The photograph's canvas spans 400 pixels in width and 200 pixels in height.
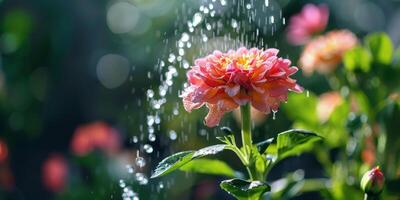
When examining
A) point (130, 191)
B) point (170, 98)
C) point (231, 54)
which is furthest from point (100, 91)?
point (231, 54)

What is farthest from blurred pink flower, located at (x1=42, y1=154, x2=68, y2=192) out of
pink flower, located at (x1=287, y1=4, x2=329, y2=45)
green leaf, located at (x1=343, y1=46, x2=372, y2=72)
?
green leaf, located at (x1=343, y1=46, x2=372, y2=72)

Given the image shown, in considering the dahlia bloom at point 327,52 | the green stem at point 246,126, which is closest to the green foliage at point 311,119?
the dahlia bloom at point 327,52

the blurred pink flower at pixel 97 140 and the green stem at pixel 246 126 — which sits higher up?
the green stem at pixel 246 126

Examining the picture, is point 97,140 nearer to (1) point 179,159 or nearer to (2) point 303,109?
(2) point 303,109

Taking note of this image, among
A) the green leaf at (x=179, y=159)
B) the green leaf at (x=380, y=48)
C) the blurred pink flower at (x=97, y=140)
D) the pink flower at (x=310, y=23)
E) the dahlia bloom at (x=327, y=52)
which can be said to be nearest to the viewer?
the green leaf at (x=179, y=159)

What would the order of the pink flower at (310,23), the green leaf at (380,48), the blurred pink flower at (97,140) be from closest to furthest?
the green leaf at (380,48) → the pink flower at (310,23) → the blurred pink flower at (97,140)

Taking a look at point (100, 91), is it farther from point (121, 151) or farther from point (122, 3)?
point (121, 151)

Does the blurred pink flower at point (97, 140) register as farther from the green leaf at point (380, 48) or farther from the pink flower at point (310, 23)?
the green leaf at point (380, 48)

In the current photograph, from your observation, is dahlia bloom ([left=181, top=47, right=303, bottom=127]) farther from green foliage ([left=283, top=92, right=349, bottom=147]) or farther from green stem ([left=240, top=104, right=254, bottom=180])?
green foliage ([left=283, top=92, right=349, bottom=147])
